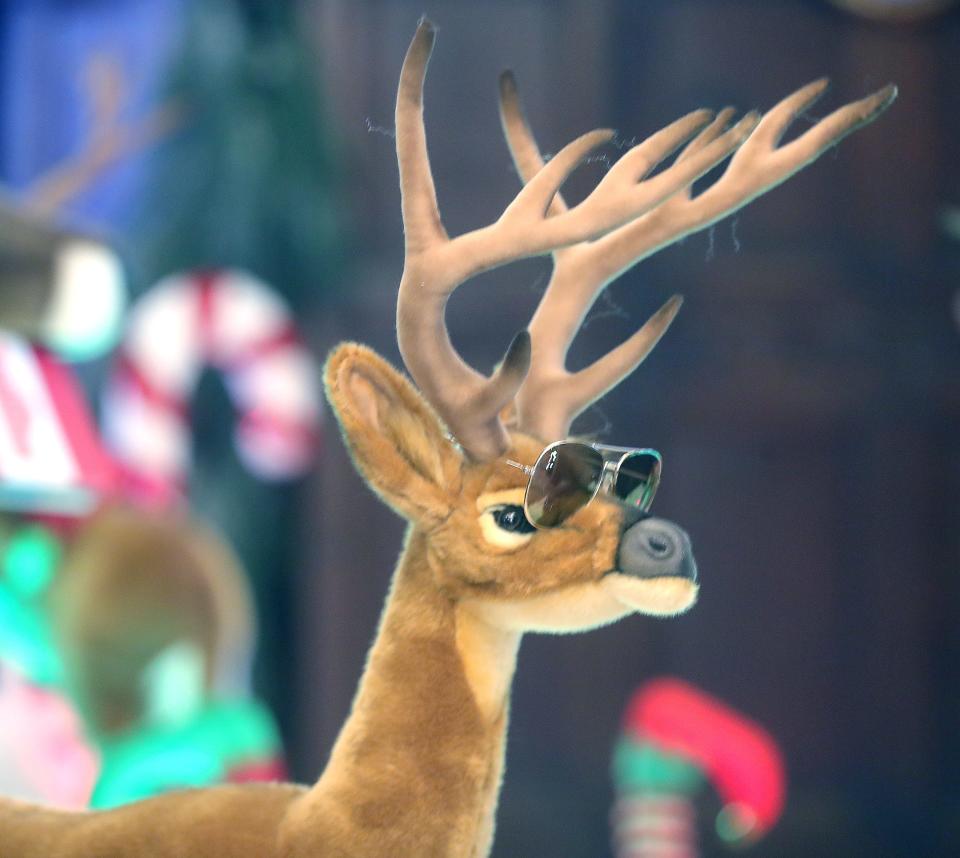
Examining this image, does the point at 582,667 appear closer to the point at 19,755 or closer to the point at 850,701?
the point at 850,701

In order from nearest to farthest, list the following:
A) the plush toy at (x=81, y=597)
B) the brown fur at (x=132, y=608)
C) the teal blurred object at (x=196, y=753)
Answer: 1. the teal blurred object at (x=196, y=753)
2. the plush toy at (x=81, y=597)
3. the brown fur at (x=132, y=608)

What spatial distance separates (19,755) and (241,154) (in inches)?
63.1

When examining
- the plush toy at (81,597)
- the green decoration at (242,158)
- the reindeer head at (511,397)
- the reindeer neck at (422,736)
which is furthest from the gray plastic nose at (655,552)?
the green decoration at (242,158)

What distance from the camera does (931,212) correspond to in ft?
10.2

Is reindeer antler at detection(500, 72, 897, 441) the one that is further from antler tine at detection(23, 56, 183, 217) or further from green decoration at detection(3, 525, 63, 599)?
antler tine at detection(23, 56, 183, 217)

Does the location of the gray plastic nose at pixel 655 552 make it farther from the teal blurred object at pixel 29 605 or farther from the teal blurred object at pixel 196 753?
the teal blurred object at pixel 29 605

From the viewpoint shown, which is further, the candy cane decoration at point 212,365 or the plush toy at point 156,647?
the candy cane decoration at point 212,365

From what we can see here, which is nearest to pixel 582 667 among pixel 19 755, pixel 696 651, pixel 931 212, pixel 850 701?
pixel 696 651

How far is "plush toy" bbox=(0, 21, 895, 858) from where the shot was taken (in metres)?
0.84

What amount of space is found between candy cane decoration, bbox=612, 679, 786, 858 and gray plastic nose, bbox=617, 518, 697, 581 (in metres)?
1.83

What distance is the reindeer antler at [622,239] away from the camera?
0.89m

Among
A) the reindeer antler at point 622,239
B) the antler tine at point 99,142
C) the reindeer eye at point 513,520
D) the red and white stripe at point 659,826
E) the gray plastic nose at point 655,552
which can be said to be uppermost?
the antler tine at point 99,142

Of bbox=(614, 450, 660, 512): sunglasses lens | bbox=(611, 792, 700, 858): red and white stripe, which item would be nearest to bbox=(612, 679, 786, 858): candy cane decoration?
bbox=(611, 792, 700, 858): red and white stripe

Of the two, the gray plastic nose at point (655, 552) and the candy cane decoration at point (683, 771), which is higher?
the gray plastic nose at point (655, 552)
